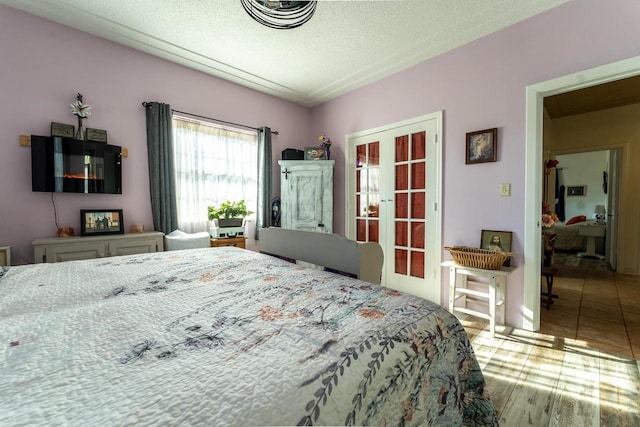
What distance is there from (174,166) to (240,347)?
3051 mm

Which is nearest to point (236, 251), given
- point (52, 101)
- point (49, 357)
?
point (49, 357)

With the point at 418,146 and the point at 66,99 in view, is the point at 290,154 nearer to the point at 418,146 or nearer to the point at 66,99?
the point at 418,146

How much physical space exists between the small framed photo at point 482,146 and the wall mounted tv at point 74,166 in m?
3.61

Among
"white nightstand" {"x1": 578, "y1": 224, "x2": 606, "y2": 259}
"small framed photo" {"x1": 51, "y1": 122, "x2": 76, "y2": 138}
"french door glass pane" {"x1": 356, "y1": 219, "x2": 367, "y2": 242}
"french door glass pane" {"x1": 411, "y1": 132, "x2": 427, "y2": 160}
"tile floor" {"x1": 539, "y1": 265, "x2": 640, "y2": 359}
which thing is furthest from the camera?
A: "white nightstand" {"x1": 578, "y1": 224, "x2": 606, "y2": 259}

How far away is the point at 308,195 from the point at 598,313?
3.45 m

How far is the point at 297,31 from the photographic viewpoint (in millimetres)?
2617

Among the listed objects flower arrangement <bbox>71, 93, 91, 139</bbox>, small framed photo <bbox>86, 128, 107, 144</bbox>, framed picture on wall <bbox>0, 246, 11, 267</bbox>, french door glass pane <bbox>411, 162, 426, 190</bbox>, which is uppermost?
flower arrangement <bbox>71, 93, 91, 139</bbox>

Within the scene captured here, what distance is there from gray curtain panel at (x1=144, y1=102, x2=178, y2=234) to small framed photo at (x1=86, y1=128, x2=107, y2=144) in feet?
1.28

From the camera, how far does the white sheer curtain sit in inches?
130

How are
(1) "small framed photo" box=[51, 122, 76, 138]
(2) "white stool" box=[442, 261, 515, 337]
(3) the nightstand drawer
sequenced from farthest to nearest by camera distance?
(3) the nightstand drawer → (1) "small framed photo" box=[51, 122, 76, 138] → (2) "white stool" box=[442, 261, 515, 337]

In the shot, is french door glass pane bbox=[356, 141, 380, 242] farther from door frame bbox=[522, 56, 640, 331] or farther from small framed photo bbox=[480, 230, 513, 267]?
door frame bbox=[522, 56, 640, 331]

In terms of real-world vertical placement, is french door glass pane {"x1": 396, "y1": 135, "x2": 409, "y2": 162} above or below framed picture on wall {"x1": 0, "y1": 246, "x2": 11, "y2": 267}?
above

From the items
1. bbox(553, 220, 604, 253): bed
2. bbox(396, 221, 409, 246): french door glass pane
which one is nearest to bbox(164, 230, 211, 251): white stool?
bbox(396, 221, 409, 246): french door glass pane

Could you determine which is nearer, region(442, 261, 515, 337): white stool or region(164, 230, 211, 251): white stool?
region(442, 261, 515, 337): white stool
